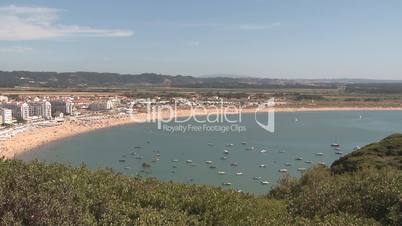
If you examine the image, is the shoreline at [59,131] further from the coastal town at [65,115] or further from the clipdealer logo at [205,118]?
the clipdealer logo at [205,118]

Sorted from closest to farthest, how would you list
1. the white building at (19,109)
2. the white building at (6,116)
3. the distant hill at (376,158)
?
the distant hill at (376,158), the white building at (6,116), the white building at (19,109)

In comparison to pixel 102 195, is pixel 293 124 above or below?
below

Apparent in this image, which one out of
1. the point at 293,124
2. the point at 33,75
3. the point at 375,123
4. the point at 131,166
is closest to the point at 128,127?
the point at 293,124

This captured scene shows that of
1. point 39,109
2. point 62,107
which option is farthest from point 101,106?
point 39,109

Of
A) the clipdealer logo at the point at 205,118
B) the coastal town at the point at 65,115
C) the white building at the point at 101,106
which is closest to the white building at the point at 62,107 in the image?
the coastal town at the point at 65,115

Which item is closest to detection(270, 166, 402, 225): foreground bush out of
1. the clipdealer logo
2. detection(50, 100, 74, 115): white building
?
the clipdealer logo

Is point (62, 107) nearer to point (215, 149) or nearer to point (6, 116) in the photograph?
point (6, 116)

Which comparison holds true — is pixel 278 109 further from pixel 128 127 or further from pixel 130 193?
pixel 130 193
